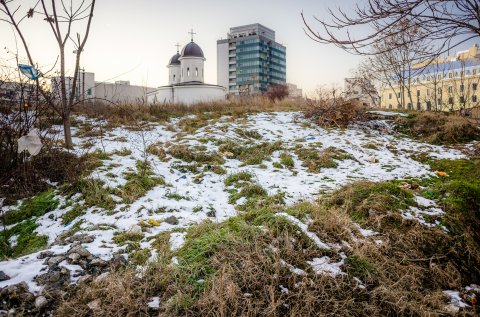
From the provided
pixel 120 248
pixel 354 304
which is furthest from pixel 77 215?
pixel 354 304

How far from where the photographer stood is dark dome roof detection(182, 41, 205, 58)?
34.4 meters

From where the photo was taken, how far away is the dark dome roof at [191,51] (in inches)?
1355

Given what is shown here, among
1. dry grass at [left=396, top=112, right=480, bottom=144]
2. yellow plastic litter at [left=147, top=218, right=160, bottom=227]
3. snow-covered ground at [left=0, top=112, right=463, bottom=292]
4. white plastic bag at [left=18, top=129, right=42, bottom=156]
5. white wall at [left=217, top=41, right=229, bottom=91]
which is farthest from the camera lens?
white wall at [left=217, top=41, right=229, bottom=91]

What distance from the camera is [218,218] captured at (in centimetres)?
395

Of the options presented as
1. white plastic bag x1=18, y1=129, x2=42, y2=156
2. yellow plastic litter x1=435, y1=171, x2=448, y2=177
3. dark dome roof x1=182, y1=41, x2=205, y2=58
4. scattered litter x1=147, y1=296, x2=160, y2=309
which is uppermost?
dark dome roof x1=182, y1=41, x2=205, y2=58

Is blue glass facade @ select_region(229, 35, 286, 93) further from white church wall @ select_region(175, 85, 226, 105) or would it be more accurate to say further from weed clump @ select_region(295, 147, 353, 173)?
weed clump @ select_region(295, 147, 353, 173)

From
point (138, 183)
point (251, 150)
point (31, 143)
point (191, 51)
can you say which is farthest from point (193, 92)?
point (31, 143)

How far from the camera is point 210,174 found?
5656 mm

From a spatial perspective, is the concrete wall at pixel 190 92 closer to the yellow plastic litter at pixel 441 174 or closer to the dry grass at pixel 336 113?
the dry grass at pixel 336 113

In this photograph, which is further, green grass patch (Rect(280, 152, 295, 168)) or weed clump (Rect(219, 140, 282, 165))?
weed clump (Rect(219, 140, 282, 165))

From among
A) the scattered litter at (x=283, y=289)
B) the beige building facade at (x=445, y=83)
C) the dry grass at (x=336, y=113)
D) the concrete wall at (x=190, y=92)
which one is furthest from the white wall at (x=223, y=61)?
the scattered litter at (x=283, y=289)

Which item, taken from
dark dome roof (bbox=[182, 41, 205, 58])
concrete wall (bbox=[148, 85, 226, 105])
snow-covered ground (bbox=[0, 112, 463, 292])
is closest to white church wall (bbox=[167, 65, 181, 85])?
dark dome roof (bbox=[182, 41, 205, 58])

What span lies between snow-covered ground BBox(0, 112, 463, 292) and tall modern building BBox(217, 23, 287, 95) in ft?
267

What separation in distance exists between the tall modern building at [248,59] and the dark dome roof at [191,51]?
53.7m
